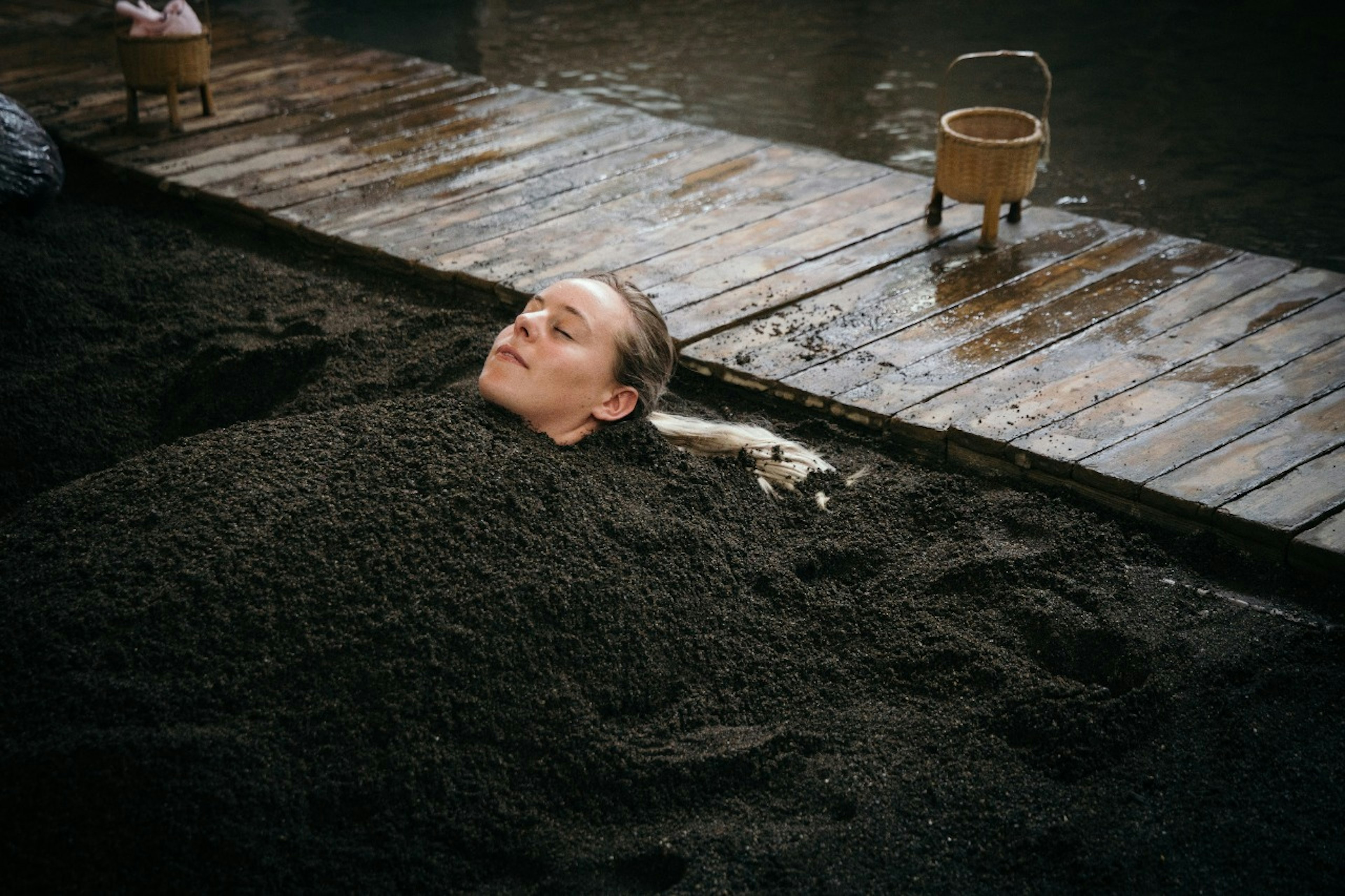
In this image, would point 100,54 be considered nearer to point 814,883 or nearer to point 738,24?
point 738,24

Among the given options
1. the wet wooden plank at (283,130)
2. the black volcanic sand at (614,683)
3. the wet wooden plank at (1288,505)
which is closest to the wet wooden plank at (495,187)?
the wet wooden plank at (283,130)

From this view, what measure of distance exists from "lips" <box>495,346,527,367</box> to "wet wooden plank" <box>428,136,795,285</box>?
135cm

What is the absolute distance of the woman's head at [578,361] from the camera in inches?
111

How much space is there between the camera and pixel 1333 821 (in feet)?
6.98

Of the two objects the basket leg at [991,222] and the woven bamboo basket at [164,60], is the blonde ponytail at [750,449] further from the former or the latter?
the woven bamboo basket at [164,60]

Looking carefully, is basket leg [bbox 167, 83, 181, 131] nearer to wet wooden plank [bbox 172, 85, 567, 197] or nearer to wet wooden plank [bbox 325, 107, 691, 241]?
wet wooden plank [bbox 172, 85, 567, 197]

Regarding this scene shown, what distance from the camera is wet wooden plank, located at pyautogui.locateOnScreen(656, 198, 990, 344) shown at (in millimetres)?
3871

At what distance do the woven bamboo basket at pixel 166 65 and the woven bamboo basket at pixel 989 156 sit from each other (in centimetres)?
319

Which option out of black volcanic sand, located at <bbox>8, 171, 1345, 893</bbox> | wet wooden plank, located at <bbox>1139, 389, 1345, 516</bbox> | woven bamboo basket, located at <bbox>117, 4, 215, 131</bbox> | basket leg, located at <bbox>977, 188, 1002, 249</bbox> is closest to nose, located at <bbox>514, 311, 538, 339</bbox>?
black volcanic sand, located at <bbox>8, 171, 1345, 893</bbox>

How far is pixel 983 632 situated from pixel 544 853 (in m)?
1.08

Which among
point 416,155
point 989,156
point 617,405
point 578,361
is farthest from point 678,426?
point 416,155

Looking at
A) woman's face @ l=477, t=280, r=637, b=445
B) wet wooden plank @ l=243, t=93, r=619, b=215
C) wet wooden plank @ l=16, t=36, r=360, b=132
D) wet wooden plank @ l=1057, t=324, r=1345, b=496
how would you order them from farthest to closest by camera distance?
wet wooden plank @ l=16, t=36, r=360, b=132, wet wooden plank @ l=243, t=93, r=619, b=215, wet wooden plank @ l=1057, t=324, r=1345, b=496, woman's face @ l=477, t=280, r=637, b=445

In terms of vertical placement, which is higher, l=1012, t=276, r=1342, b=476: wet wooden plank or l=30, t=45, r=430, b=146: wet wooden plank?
l=30, t=45, r=430, b=146: wet wooden plank

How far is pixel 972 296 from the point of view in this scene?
4.04 meters
